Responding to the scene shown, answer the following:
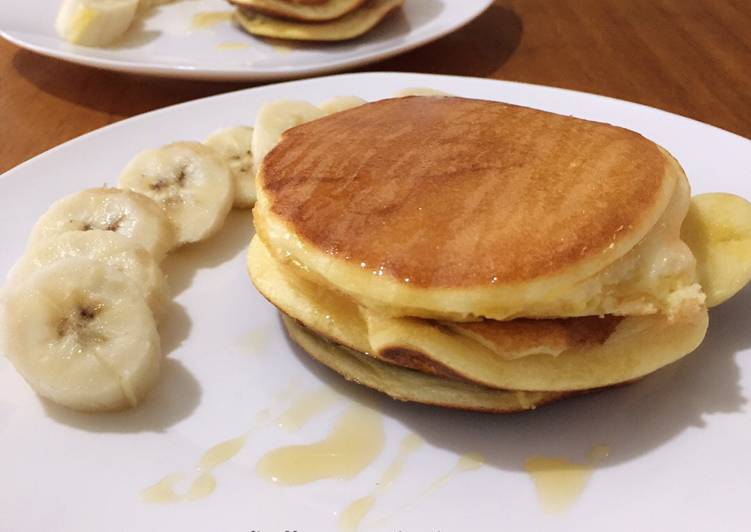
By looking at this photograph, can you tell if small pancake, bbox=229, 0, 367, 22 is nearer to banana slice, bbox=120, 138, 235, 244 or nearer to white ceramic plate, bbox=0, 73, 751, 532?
banana slice, bbox=120, 138, 235, 244

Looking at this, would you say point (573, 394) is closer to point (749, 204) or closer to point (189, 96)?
point (749, 204)

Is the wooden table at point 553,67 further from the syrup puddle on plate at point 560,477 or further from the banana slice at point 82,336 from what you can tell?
the syrup puddle on plate at point 560,477

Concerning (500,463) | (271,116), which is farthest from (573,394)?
(271,116)

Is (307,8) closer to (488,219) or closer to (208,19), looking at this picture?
(208,19)

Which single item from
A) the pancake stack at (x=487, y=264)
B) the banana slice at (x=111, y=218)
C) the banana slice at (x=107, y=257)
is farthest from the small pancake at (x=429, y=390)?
the banana slice at (x=111, y=218)

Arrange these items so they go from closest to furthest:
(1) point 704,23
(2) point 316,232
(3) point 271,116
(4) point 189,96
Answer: (2) point 316,232, (3) point 271,116, (4) point 189,96, (1) point 704,23
